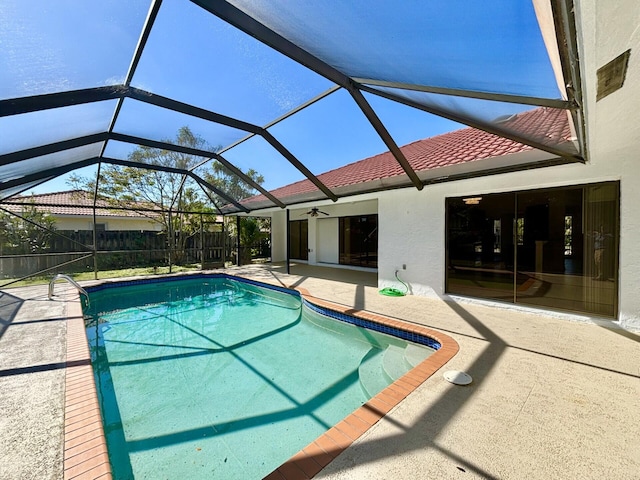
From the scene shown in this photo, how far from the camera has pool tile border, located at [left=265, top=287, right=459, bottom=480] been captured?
196 cm

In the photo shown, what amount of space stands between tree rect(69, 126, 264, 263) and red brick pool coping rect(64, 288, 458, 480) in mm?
7887

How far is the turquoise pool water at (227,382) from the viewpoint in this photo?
2.86m

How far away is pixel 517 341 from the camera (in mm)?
4238

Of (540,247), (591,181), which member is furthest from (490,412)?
(540,247)

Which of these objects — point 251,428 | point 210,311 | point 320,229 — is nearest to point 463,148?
point 251,428

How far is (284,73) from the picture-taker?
15.1ft

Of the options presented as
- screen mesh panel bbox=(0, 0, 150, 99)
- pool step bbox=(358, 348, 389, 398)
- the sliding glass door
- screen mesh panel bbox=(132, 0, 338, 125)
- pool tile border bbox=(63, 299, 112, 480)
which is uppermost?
screen mesh panel bbox=(132, 0, 338, 125)

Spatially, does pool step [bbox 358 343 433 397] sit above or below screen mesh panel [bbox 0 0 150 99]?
below

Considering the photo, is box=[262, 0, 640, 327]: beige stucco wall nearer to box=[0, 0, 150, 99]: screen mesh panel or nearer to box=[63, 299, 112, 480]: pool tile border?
box=[63, 299, 112, 480]: pool tile border

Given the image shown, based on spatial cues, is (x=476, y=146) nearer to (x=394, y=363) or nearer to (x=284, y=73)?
(x=284, y=73)

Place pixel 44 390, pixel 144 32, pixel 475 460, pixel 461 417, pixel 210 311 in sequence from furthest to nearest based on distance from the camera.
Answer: pixel 210 311, pixel 144 32, pixel 44 390, pixel 461 417, pixel 475 460

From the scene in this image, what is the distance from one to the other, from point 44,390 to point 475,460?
A: 4321 millimetres

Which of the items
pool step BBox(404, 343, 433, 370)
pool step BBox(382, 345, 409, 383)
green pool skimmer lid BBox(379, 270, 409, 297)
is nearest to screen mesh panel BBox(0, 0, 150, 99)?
pool step BBox(382, 345, 409, 383)

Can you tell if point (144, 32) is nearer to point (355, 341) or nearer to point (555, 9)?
point (555, 9)
